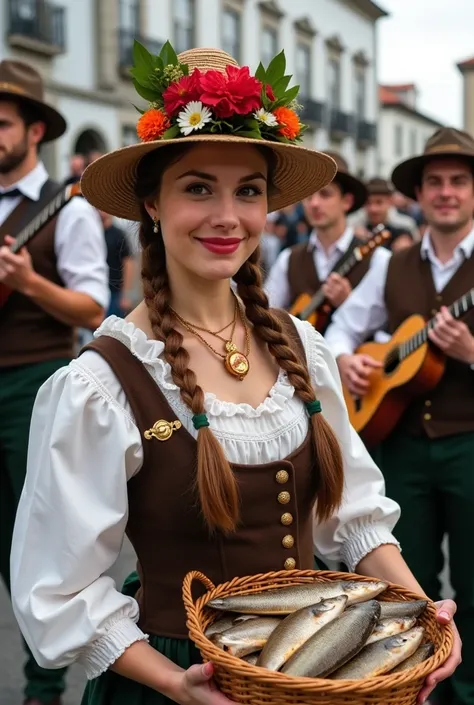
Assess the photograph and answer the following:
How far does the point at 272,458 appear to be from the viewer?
2.00m

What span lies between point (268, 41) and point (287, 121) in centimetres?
2610

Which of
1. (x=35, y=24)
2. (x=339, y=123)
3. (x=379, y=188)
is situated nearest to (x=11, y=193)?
(x=379, y=188)

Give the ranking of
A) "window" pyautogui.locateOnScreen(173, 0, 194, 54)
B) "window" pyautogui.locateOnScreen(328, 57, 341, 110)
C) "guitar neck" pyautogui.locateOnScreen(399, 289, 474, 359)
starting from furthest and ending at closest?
"window" pyautogui.locateOnScreen(328, 57, 341, 110) → "window" pyautogui.locateOnScreen(173, 0, 194, 54) → "guitar neck" pyautogui.locateOnScreen(399, 289, 474, 359)

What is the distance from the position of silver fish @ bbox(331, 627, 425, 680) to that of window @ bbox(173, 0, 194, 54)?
821 inches

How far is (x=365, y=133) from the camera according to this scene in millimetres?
33531

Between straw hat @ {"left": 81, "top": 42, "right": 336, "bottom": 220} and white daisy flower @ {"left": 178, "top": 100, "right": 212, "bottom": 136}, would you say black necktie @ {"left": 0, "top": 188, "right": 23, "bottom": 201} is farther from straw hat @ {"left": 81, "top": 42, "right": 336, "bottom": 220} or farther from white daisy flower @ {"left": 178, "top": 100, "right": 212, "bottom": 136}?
white daisy flower @ {"left": 178, "top": 100, "right": 212, "bottom": 136}

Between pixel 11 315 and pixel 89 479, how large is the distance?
1945 mm

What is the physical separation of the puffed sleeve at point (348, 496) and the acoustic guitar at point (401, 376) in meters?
1.36

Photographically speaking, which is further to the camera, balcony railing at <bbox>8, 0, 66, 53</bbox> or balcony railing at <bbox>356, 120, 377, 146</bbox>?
balcony railing at <bbox>356, 120, 377, 146</bbox>

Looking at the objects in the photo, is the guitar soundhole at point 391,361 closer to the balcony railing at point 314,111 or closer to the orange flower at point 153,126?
the orange flower at point 153,126

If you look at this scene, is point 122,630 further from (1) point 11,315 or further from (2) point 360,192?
(2) point 360,192

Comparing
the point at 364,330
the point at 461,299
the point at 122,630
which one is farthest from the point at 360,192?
the point at 122,630

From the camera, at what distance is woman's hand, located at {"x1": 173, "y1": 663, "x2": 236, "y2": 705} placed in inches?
62.8

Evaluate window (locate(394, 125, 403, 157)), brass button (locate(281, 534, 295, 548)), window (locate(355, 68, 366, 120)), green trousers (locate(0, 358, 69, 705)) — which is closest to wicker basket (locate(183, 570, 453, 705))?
brass button (locate(281, 534, 295, 548))
